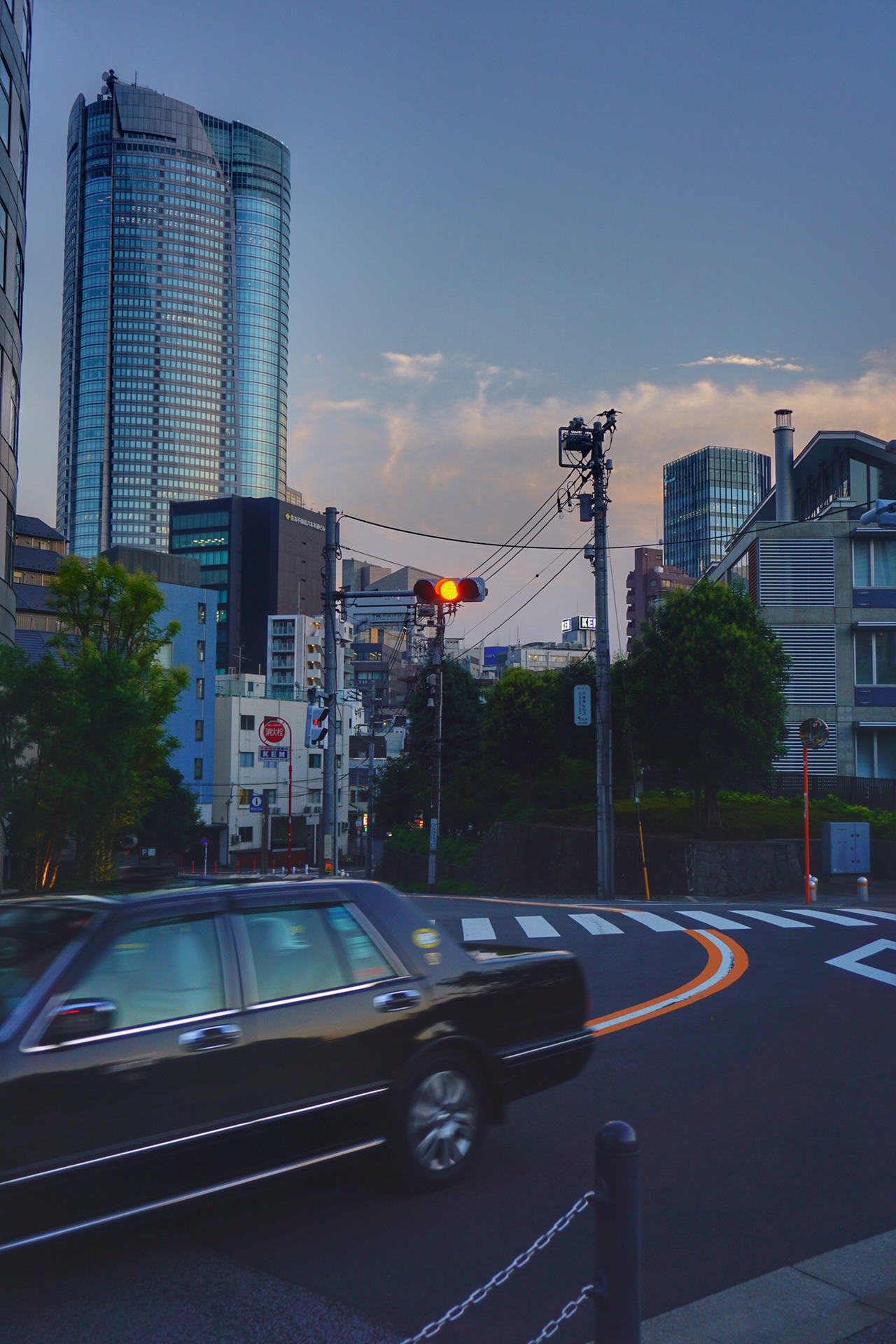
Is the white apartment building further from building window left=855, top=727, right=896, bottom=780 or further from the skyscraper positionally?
the skyscraper

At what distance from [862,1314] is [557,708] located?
1683 inches

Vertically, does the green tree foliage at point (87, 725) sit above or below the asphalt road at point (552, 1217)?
above

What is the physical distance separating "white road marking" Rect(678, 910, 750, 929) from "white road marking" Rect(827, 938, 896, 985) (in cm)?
233

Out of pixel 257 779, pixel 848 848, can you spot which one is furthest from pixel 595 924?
pixel 257 779

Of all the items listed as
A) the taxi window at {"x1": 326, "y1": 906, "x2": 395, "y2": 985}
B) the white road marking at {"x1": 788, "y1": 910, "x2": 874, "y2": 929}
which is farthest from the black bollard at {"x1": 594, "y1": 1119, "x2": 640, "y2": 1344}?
the white road marking at {"x1": 788, "y1": 910, "x2": 874, "y2": 929}

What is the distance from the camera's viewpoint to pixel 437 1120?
5613 millimetres

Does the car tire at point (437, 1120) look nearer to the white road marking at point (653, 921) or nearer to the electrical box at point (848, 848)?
the white road marking at point (653, 921)

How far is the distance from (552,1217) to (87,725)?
72.5ft

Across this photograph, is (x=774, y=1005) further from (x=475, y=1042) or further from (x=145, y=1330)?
(x=145, y=1330)

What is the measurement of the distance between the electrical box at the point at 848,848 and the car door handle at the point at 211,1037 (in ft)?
90.0

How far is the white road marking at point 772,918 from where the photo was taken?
1697 centimetres

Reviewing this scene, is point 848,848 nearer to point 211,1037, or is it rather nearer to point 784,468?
point 211,1037

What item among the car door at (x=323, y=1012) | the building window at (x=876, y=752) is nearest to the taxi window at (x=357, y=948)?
the car door at (x=323, y=1012)

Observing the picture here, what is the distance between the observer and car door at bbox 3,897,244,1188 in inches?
165
